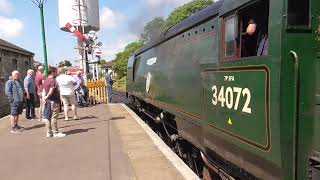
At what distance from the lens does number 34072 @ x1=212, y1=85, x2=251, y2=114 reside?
4.79 m

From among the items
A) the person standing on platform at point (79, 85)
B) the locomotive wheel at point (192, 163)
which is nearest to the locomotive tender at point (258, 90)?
the locomotive wheel at point (192, 163)

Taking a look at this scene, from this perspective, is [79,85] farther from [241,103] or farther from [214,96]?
[241,103]

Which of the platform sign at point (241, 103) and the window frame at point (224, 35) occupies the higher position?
the window frame at point (224, 35)

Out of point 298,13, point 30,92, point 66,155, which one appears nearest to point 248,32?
point 298,13

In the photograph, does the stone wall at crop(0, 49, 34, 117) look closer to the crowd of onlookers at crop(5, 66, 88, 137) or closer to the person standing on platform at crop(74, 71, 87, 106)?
the person standing on platform at crop(74, 71, 87, 106)

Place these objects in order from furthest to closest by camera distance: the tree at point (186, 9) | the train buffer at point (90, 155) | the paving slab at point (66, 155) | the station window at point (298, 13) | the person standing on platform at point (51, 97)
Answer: the tree at point (186, 9) < the person standing on platform at point (51, 97) < the paving slab at point (66, 155) < the train buffer at point (90, 155) < the station window at point (298, 13)

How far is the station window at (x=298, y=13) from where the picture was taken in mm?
4078

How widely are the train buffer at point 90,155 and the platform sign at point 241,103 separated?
1.66 meters

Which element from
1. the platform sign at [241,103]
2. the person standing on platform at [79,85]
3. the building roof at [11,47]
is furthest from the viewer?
the building roof at [11,47]

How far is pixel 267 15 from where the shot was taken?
4711 mm

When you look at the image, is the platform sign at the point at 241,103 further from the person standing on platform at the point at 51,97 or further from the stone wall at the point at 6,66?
the stone wall at the point at 6,66

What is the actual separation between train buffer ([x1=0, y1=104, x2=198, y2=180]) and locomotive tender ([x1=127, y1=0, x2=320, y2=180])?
115 cm

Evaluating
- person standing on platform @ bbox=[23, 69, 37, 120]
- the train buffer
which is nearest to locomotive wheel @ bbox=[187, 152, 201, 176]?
the train buffer

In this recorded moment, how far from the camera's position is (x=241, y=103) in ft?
16.2
